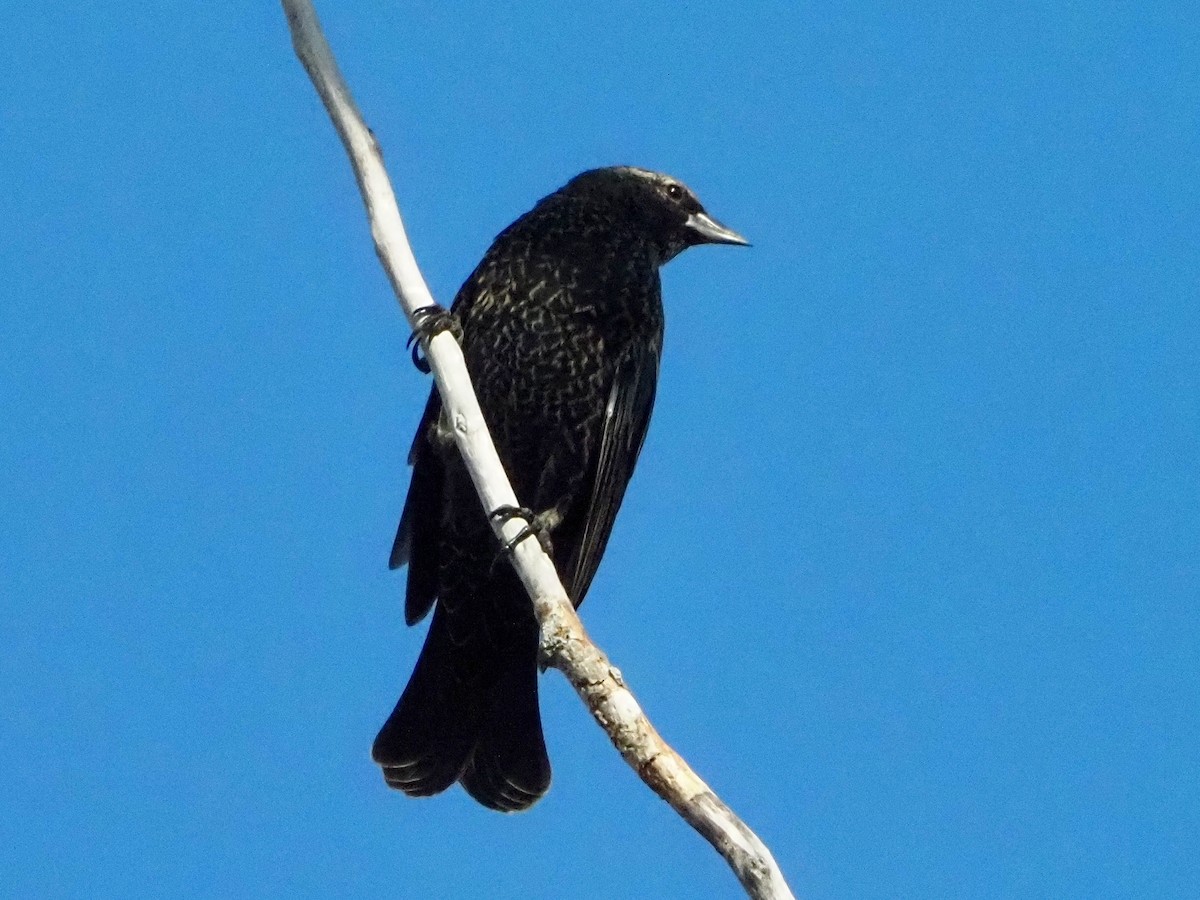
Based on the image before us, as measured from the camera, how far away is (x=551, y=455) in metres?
5.86

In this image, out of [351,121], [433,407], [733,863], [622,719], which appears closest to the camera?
[733,863]

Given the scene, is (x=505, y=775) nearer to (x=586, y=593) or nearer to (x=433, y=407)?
(x=586, y=593)

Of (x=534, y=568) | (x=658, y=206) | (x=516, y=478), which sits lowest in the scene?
(x=534, y=568)

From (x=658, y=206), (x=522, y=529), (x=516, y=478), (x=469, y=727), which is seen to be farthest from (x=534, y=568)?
(x=658, y=206)

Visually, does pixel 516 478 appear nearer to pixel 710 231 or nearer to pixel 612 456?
pixel 612 456

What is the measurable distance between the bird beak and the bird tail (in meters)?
1.63

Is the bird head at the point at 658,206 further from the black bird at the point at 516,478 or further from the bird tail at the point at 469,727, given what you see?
the bird tail at the point at 469,727

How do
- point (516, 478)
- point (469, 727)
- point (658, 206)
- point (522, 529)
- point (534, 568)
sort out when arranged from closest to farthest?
point (534, 568), point (522, 529), point (516, 478), point (469, 727), point (658, 206)

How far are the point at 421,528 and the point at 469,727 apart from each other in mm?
687

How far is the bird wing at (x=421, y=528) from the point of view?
5.89m

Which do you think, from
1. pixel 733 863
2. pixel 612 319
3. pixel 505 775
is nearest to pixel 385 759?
pixel 505 775

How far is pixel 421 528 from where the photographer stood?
5.92 m

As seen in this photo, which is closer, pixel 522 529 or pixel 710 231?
pixel 522 529

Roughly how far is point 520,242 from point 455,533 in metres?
0.99
